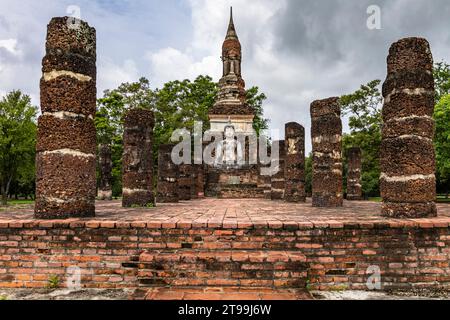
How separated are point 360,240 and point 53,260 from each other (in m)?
4.21

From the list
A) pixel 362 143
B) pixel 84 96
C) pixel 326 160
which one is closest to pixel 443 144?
pixel 362 143

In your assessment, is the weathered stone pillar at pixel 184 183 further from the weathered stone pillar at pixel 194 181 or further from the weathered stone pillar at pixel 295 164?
the weathered stone pillar at pixel 295 164

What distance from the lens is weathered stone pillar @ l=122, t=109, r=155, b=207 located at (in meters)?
9.52

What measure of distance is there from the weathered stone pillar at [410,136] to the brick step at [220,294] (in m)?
3.03

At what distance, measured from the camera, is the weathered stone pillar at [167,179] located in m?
12.4

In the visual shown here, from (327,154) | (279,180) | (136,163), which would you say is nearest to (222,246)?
(136,163)

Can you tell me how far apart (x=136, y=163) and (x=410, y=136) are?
6682mm

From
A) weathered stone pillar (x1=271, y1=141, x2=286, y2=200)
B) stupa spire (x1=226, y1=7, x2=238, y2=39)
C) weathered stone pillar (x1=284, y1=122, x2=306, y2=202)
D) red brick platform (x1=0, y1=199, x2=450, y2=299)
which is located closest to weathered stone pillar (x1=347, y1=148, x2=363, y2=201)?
weathered stone pillar (x1=271, y1=141, x2=286, y2=200)

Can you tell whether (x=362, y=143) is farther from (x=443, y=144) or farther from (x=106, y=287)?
(x=106, y=287)

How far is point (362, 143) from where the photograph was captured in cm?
2391

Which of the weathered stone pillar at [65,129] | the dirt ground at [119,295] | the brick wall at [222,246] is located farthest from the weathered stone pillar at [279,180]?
the dirt ground at [119,295]

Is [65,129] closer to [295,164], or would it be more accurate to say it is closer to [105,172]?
[295,164]

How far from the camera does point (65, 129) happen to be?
5.75m
